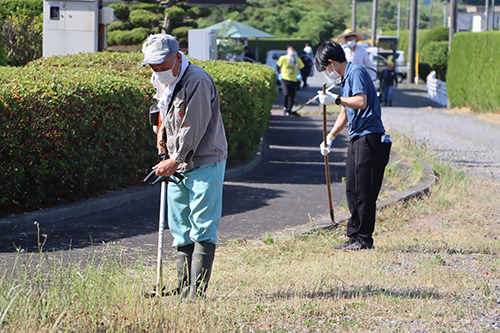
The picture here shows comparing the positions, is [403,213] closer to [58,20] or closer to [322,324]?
[322,324]

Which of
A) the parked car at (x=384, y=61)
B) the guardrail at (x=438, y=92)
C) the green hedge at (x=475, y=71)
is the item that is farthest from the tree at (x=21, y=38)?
the parked car at (x=384, y=61)

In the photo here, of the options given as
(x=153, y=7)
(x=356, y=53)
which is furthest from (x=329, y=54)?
(x=153, y=7)

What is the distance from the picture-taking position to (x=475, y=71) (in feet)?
68.8

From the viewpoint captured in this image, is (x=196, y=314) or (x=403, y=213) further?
(x=403, y=213)

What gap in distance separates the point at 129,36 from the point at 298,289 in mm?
23297

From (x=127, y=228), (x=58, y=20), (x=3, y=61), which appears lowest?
(x=127, y=228)

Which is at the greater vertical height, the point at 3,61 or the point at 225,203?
the point at 3,61

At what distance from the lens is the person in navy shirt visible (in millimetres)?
5570

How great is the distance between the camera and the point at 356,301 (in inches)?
165

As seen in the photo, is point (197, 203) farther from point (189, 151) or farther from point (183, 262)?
point (183, 262)

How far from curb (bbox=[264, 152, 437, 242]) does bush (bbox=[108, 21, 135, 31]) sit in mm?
19866

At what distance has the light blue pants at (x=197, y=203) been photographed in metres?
4.04

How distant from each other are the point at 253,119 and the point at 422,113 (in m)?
12.1

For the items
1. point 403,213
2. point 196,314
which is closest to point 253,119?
point 403,213
